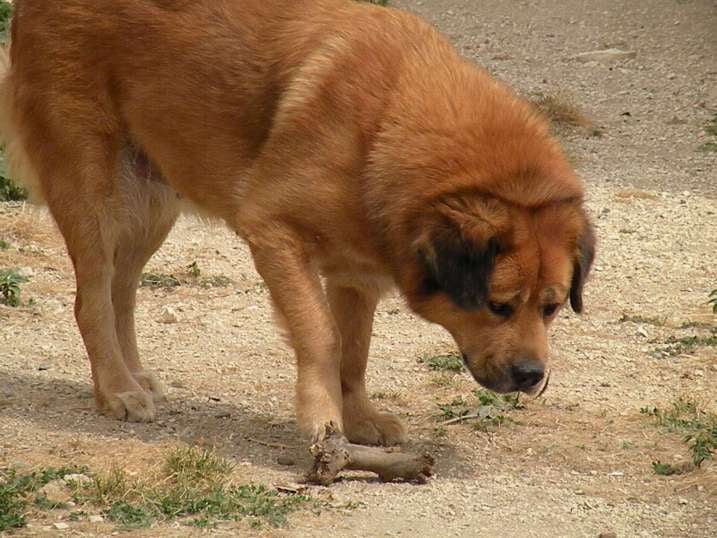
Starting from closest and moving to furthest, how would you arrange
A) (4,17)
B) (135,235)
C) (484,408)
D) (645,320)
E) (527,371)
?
1. (527,371)
2. (484,408)
3. (135,235)
4. (645,320)
5. (4,17)

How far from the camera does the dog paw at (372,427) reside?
284 inches

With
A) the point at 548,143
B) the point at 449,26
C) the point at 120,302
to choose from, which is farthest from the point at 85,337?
the point at 449,26

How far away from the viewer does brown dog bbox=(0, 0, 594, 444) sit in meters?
6.42

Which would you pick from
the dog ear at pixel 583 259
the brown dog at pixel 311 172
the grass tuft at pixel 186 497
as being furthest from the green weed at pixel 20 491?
the dog ear at pixel 583 259

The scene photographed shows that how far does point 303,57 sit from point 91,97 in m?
1.14

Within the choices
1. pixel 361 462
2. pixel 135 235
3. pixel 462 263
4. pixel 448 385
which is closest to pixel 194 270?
pixel 135 235

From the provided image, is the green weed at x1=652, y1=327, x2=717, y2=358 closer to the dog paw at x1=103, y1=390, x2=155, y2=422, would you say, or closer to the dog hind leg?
the dog hind leg

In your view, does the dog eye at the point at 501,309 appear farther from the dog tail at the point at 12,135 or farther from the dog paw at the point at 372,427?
the dog tail at the point at 12,135

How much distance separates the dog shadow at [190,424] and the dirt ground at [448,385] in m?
0.01

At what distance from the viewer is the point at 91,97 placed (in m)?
7.46

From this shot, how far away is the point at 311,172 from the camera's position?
673 cm

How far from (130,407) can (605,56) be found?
989 centimetres

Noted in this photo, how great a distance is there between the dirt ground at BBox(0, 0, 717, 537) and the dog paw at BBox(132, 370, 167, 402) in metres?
0.11

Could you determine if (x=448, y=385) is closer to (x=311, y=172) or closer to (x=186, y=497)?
(x=311, y=172)
